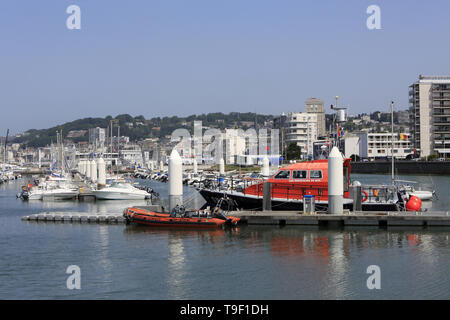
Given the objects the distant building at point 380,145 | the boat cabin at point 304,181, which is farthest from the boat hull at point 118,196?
the distant building at point 380,145

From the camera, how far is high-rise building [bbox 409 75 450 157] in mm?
117125

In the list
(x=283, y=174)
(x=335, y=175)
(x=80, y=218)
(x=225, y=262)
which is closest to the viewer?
(x=225, y=262)

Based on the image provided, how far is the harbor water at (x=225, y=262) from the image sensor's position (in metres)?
17.9

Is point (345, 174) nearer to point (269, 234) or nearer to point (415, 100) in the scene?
point (269, 234)

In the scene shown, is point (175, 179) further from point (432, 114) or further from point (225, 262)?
point (432, 114)

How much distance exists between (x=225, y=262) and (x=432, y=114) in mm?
106253

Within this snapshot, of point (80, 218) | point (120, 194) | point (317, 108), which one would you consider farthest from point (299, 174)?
point (317, 108)

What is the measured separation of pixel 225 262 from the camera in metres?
21.8

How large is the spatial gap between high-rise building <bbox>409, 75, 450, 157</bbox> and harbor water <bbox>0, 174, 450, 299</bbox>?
96.8 m

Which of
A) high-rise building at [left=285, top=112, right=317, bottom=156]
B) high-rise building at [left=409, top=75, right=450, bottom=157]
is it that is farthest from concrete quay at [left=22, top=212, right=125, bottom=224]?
high-rise building at [left=285, top=112, right=317, bottom=156]

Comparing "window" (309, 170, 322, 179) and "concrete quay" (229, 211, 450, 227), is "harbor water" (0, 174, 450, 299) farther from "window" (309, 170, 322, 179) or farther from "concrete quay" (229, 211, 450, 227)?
"window" (309, 170, 322, 179)

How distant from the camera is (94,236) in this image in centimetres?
2823

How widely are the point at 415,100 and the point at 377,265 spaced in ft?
349
